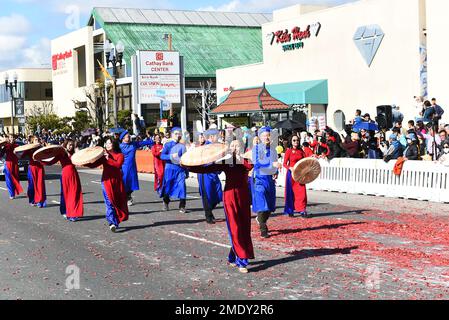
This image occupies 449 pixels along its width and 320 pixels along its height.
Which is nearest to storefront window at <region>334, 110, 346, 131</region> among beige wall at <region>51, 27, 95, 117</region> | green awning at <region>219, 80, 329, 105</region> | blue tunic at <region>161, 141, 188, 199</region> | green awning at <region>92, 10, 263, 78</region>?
green awning at <region>219, 80, 329, 105</region>

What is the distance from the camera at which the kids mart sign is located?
3751 cm

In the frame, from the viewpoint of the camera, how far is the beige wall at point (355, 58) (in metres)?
31.5

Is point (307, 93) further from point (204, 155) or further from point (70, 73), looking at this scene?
point (70, 73)

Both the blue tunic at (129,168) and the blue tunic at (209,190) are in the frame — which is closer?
the blue tunic at (209,190)

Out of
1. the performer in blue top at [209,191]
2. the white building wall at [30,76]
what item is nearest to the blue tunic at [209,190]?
the performer in blue top at [209,191]

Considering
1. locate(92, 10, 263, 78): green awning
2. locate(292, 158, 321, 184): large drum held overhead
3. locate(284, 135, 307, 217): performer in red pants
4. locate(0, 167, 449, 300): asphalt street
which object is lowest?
locate(0, 167, 449, 300): asphalt street

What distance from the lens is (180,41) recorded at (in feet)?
213

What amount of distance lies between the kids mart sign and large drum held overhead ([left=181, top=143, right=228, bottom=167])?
28536 mm

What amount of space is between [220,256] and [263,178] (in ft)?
6.29

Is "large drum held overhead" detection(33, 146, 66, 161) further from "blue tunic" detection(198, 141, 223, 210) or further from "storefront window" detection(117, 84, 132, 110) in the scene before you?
"storefront window" detection(117, 84, 132, 110)

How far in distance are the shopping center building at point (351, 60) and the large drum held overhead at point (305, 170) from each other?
18645mm

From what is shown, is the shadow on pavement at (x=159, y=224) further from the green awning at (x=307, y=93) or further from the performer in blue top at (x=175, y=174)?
the green awning at (x=307, y=93)

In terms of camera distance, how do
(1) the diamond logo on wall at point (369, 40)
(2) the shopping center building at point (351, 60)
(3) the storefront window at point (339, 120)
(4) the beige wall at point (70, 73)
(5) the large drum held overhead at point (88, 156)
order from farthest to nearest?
(4) the beige wall at point (70, 73) → (3) the storefront window at point (339, 120) → (1) the diamond logo on wall at point (369, 40) → (2) the shopping center building at point (351, 60) → (5) the large drum held overhead at point (88, 156)

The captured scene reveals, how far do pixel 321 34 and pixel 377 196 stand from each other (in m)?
19.0
